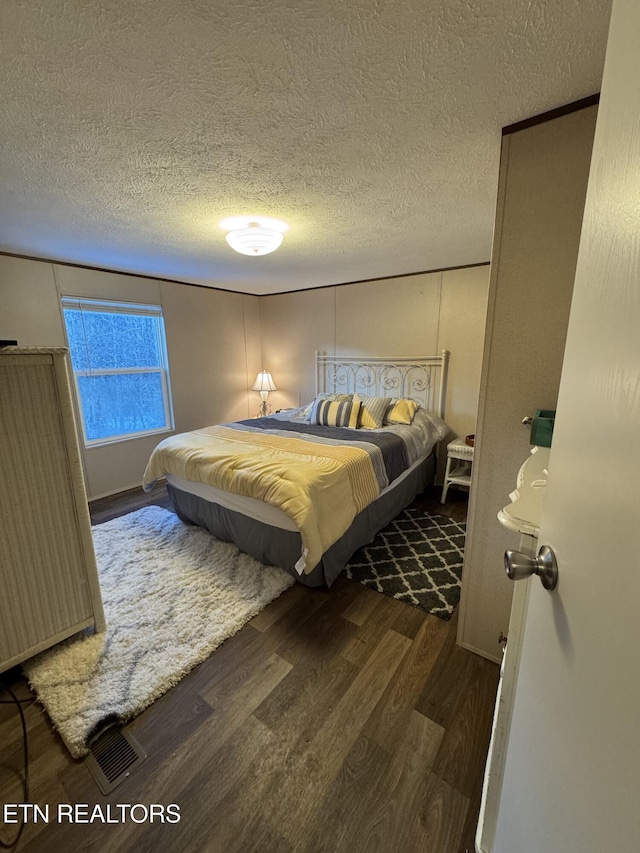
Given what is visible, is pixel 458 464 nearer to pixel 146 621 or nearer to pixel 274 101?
pixel 146 621

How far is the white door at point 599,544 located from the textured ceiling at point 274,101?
1.93ft

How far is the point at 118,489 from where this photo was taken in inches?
146

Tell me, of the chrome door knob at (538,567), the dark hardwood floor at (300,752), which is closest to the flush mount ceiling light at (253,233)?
the chrome door knob at (538,567)

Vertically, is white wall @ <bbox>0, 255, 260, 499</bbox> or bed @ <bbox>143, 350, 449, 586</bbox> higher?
white wall @ <bbox>0, 255, 260, 499</bbox>

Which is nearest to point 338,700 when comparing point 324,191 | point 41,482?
point 41,482

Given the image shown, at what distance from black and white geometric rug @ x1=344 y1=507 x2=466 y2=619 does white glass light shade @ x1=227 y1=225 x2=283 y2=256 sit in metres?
2.24

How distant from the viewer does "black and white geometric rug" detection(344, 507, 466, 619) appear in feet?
6.89

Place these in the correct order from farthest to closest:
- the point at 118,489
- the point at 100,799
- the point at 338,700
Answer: the point at 118,489 → the point at 338,700 → the point at 100,799

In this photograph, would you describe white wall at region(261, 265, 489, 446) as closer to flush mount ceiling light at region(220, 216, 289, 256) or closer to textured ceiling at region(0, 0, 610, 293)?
→ textured ceiling at region(0, 0, 610, 293)

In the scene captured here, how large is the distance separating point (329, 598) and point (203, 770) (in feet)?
3.29

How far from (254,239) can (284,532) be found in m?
1.88

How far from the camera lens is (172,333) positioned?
3992mm

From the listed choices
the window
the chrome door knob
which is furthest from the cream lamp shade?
the chrome door knob

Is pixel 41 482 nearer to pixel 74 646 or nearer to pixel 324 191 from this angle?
pixel 74 646
